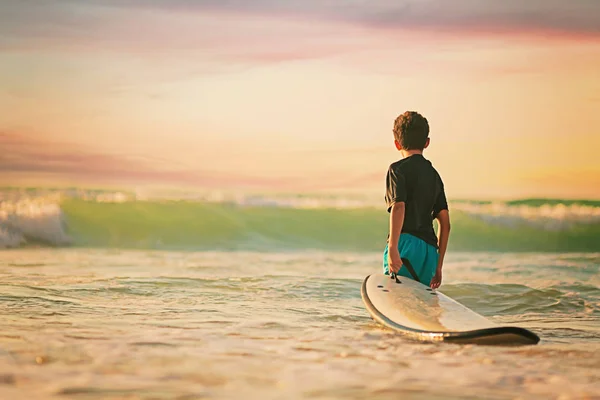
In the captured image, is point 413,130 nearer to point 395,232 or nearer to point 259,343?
point 395,232

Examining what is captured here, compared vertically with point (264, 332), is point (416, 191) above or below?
above

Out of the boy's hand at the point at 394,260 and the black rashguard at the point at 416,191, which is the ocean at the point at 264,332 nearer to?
the boy's hand at the point at 394,260

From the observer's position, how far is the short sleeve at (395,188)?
12.5 feet

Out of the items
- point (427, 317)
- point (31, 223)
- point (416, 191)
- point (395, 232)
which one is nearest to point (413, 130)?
point (416, 191)

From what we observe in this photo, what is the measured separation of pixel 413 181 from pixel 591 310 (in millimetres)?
2512

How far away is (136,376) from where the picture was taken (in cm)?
267

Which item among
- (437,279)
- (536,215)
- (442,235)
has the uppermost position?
(442,235)

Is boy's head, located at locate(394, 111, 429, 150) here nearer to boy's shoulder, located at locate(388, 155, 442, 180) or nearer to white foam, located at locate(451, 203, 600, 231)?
boy's shoulder, located at locate(388, 155, 442, 180)

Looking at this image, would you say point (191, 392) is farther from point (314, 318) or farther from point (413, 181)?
point (314, 318)

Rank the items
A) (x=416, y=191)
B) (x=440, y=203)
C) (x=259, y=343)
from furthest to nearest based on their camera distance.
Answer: (x=440, y=203), (x=416, y=191), (x=259, y=343)

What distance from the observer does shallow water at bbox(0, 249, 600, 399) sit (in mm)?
2547

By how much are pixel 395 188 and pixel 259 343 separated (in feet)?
3.54

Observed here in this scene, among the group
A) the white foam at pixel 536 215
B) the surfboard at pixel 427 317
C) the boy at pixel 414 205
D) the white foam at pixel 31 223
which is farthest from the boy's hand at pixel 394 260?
the white foam at pixel 536 215

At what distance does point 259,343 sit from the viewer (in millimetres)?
3498
